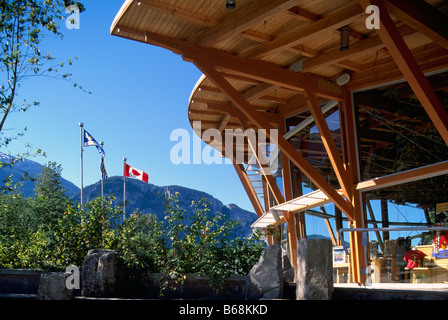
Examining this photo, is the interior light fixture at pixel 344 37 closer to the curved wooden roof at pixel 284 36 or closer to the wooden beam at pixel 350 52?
the curved wooden roof at pixel 284 36

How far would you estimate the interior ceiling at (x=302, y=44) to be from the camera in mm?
8055

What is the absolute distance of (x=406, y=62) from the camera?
7.38 m

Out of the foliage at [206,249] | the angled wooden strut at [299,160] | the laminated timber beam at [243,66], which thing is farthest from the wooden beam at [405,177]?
the foliage at [206,249]

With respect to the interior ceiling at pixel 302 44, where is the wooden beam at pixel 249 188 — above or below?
below

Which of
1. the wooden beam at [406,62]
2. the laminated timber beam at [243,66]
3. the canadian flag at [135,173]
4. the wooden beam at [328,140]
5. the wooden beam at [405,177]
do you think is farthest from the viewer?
the canadian flag at [135,173]

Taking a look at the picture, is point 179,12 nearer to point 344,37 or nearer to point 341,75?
point 344,37

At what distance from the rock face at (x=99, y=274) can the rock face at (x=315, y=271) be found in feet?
10.3

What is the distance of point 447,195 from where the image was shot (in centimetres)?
919

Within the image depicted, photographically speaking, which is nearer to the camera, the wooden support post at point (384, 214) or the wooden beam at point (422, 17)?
the wooden beam at point (422, 17)

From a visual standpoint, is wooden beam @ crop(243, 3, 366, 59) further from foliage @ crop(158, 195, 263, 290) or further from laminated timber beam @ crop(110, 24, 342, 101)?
foliage @ crop(158, 195, 263, 290)

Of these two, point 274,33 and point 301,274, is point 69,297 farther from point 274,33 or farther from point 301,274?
point 274,33

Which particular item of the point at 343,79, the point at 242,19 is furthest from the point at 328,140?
the point at 242,19

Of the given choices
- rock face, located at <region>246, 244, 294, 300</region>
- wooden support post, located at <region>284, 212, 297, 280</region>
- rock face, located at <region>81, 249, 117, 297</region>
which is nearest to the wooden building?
wooden support post, located at <region>284, 212, 297, 280</region>
